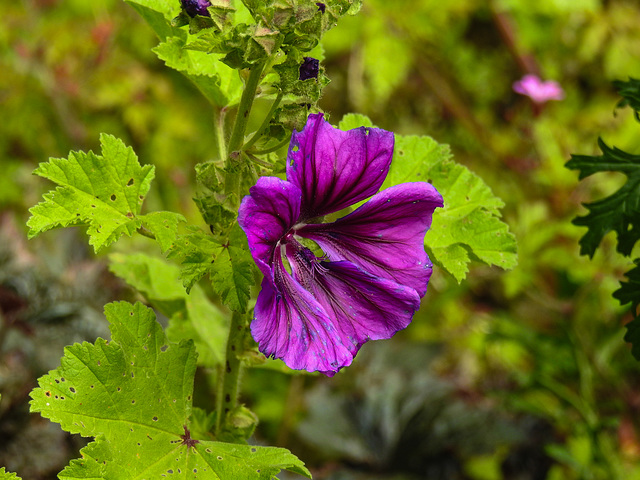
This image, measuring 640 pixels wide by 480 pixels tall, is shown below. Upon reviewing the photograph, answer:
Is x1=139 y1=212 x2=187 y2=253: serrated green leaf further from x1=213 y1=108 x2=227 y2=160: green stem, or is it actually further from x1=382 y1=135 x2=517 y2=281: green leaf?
x1=382 y1=135 x2=517 y2=281: green leaf

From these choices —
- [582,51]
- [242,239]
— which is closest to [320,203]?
[242,239]

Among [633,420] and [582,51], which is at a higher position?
[582,51]

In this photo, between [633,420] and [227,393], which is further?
[633,420]

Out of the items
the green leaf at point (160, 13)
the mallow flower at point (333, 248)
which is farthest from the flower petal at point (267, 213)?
the green leaf at point (160, 13)

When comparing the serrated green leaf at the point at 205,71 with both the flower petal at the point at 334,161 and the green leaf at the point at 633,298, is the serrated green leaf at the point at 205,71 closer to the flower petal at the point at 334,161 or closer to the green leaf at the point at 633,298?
the flower petal at the point at 334,161

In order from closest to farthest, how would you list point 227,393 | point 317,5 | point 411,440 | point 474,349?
point 317,5
point 227,393
point 411,440
point 474,349

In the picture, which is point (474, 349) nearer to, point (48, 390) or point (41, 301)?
point (41, 301)
